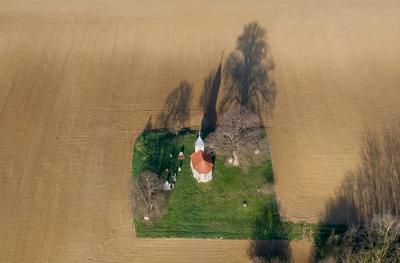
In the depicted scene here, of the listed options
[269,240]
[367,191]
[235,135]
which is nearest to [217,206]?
[269,240]

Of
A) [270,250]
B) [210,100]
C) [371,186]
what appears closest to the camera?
[270,250]

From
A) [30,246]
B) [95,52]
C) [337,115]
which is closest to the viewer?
[30,246]

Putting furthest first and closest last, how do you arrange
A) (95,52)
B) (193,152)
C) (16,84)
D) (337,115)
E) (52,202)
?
(95,52), (16,84), (337,115), (193,152), (52,202)

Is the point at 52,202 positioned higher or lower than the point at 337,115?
lower

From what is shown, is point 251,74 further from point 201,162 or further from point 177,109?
point 201,162

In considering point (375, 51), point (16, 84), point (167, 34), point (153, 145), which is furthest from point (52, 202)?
point (375, 51)

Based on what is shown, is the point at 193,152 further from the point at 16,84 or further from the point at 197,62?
the point at 16,84

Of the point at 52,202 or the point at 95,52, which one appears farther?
the point at 95,52
